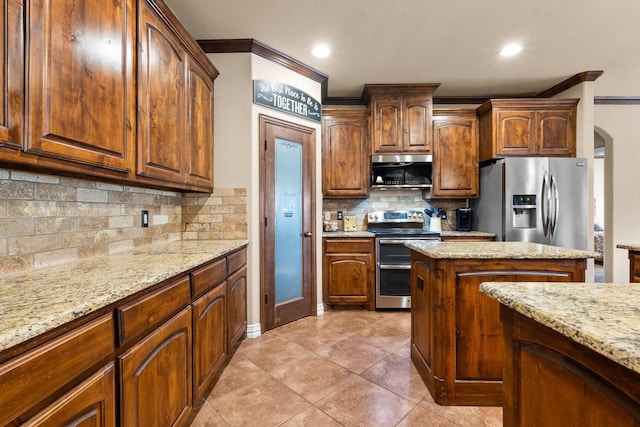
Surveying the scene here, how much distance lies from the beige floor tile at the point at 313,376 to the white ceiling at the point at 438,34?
2712mm

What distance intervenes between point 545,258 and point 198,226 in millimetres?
2603

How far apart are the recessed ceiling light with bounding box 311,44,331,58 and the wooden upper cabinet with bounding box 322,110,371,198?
0.84m

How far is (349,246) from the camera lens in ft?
11.2

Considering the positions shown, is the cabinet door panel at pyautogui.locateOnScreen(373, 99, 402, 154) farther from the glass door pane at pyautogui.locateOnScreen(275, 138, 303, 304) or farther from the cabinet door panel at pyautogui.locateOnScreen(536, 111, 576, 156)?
the cabinet door panel at pyautogui.locateOnScreen(536, 111, 576, 156)

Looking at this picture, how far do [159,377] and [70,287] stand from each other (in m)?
0.52

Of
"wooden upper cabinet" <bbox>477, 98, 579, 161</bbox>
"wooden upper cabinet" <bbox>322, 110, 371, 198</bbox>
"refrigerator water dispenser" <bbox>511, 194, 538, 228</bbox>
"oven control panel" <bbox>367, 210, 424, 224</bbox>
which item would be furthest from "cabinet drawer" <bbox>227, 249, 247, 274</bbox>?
"wooden upper cabinet" <bbox>477, 98, 579, 161</bbox>

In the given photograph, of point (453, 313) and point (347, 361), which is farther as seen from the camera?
point (347, 361)

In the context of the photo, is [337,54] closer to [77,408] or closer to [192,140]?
[192,140]

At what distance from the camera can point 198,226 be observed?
8.74 ft

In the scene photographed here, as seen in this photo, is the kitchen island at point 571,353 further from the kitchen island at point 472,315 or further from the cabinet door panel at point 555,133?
the cabinet door panel at point 555,133

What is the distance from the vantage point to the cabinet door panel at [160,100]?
161 centimetres

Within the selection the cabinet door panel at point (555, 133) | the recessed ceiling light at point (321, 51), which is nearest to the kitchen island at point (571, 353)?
the recessed ceiling light at point (321, 51)

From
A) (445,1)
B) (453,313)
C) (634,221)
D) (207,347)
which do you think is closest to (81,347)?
(207,347)

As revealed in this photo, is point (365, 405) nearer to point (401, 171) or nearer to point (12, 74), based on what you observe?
point (12, 74)
